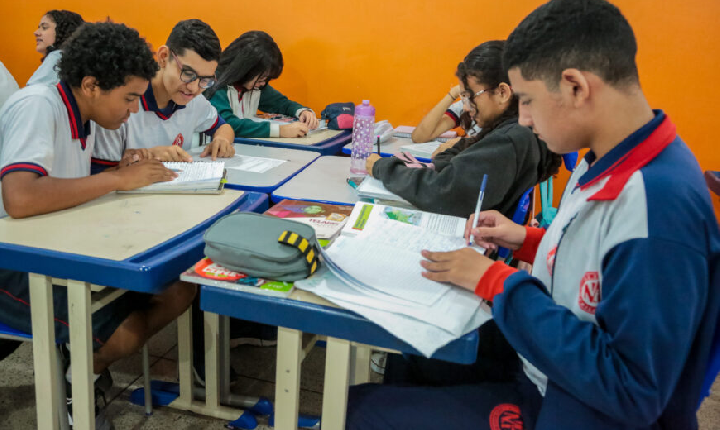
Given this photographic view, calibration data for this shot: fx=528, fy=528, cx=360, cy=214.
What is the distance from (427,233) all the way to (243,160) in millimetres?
1049

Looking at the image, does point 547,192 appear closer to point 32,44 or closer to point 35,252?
point 35,252

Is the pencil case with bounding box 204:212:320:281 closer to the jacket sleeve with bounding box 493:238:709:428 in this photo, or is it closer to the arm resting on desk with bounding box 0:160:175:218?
the jacket sleeve with bounding box 493:238:709:428

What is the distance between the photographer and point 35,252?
103 centimetres

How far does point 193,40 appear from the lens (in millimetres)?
1865

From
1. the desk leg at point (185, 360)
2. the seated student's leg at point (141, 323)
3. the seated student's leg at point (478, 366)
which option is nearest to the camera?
the seated student's leg at point (478, 366)

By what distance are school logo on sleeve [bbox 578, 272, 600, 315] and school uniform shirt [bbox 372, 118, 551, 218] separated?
65cm

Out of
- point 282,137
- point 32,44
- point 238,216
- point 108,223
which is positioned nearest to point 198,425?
→ point 108,223

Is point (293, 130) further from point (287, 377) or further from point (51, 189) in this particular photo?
point (287, 377)

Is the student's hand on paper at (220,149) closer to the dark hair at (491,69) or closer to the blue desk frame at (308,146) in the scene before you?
the blue desk frame at (308,146)

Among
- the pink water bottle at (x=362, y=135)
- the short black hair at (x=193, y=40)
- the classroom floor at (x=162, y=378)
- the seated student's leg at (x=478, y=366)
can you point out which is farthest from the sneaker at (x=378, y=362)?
the short black hair at (x=193, y=40)

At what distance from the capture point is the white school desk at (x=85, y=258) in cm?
102

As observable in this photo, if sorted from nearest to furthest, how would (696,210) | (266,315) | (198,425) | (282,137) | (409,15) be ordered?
(696,210)
(266,315)
(198,425)
(282,137)
(409,15)

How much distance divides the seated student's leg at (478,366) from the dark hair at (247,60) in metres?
2.03

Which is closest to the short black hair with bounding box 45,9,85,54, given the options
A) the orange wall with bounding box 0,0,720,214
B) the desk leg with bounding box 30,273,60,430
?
the orange wall with bounding box 0,0,720,214
